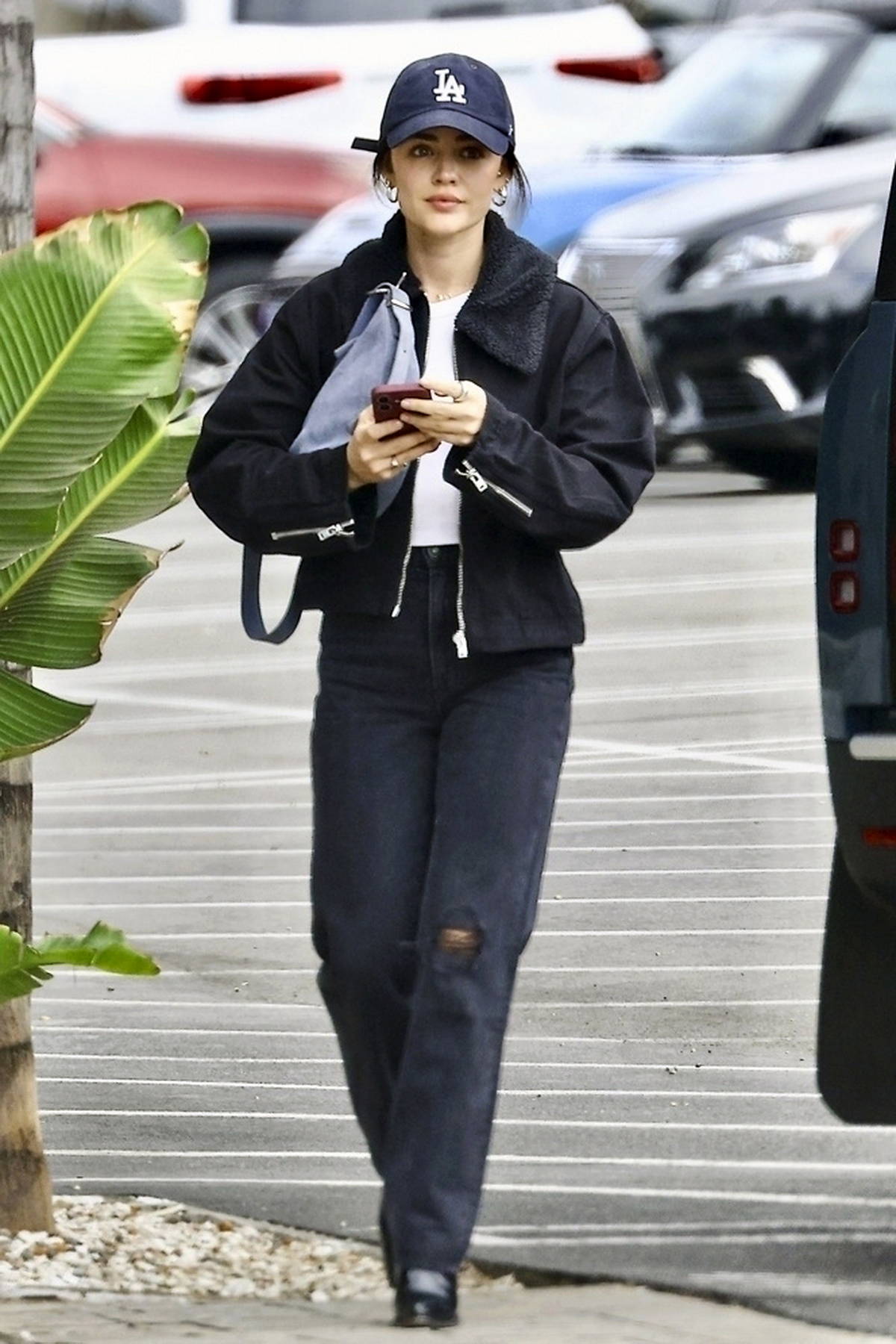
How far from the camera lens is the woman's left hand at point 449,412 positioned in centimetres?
451

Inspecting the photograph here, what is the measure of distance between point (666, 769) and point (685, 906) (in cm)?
174

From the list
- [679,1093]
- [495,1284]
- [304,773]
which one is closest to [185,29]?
[304,773]

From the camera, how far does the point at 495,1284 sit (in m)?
5.04

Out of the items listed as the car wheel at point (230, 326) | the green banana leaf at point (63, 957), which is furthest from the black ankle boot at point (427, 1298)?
the car wheel at point (230, 326)

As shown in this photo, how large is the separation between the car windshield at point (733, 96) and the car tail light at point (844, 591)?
415 inches

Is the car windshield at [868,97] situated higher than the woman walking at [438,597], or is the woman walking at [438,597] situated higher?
the car windshield at [868,97]

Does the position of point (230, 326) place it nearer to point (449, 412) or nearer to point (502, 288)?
point (502, 288)

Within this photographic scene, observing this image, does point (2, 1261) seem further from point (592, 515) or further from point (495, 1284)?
point (592, 515)

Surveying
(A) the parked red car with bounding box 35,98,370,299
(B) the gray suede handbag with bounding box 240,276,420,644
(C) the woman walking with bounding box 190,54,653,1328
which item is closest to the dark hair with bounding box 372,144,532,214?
(C) the woman walking with bounding box 190,54,653,1328

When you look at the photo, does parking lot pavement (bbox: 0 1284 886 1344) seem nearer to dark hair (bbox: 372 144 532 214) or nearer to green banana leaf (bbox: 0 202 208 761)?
green banana leaf (bbox: 0 202 208 761)

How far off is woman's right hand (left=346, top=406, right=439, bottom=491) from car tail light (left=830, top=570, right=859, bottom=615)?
0.89 meters

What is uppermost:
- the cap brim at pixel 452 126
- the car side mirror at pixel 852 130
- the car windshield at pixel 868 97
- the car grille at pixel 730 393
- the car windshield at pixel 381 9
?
the car windshield at pixel 381 9

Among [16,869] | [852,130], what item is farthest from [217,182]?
[16,869]

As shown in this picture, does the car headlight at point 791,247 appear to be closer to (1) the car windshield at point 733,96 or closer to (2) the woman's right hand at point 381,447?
(1) the car windshield at point 733,96
